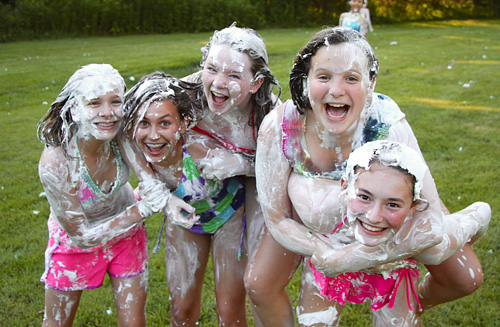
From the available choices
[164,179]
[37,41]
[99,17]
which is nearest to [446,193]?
[164,179]

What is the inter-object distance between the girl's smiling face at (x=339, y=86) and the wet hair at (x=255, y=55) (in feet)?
1.97

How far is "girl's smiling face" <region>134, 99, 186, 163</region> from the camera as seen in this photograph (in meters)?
2.59

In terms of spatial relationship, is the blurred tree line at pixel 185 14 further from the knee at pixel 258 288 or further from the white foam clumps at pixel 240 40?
the knee at pixel 258 288

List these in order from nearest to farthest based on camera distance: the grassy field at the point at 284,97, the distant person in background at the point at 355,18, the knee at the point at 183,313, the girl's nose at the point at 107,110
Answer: the girl's nose at the point at 107,110 → the knee at the point at 183,313 → the grassy field at the point at 284,97 → the distant person in background at the point at 355,18

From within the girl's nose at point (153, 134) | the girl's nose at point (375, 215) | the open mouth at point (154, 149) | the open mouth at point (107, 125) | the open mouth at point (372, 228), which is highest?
the open mouth at point (107, 125)

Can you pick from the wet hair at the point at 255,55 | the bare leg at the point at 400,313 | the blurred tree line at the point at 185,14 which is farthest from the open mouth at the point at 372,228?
the blurred tree line at the point at 185,14

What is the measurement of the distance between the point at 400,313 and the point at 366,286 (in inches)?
8.0

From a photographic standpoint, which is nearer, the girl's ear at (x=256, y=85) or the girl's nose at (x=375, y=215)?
the girl's nose at (x=375, y=215)

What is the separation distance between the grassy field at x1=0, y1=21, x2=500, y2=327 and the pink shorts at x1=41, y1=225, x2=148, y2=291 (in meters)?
0.70

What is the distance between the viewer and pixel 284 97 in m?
7.31

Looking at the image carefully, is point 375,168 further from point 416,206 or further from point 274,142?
point 274,142

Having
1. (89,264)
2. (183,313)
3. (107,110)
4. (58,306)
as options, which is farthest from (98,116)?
(183,313)

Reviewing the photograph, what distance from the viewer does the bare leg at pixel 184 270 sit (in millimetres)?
2982

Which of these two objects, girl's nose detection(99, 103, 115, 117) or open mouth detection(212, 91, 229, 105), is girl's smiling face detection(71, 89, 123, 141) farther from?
open mouth detection(212, 91, 229, 105)
